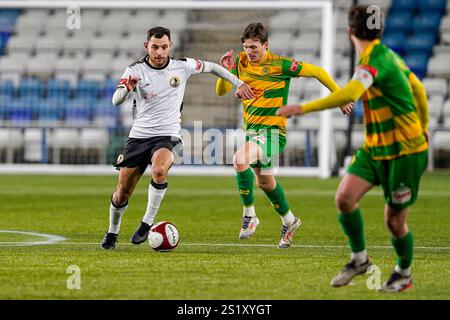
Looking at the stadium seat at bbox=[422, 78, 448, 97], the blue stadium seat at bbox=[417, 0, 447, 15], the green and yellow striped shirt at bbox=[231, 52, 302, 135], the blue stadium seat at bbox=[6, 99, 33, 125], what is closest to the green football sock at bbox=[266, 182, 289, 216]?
the green and yellow striped shirt at bbox=[231, 52, 302, 135]

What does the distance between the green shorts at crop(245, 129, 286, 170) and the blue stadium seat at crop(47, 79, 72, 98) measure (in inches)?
515

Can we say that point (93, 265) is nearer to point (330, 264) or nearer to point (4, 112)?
point (330, 264)

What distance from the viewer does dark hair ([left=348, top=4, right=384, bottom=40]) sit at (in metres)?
7.05

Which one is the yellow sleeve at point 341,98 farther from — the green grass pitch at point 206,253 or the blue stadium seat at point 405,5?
the blue stadium seat at point 405,5

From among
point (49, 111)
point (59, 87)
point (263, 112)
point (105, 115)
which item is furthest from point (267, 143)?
point (49, 111)

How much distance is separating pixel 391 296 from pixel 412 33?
21960mm

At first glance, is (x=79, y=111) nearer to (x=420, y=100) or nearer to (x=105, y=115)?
(x=105, y=115)

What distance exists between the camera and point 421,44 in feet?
90.4

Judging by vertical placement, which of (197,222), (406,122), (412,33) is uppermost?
(412,33)

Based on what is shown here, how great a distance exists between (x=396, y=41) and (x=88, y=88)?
864cm

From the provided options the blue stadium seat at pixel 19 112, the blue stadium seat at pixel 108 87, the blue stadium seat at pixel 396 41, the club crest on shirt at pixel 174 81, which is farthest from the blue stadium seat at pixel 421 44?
the club crest on shirt at pixel 174 81

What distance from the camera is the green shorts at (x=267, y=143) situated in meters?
10.8
